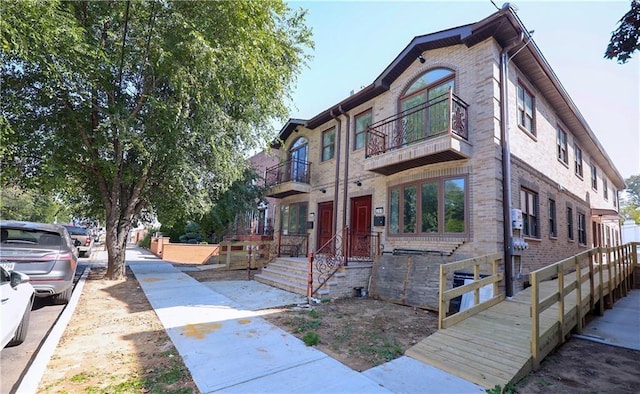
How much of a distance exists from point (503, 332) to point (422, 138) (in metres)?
5.58

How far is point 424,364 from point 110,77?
10.0m

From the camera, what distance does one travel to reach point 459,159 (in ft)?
27.3

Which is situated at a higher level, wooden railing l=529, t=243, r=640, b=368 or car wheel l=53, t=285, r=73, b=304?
wooden railing l=529, t=243, r=640, b=368

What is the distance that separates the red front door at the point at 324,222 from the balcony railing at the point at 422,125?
11.8ft

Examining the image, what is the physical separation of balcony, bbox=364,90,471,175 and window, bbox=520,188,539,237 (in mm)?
2321


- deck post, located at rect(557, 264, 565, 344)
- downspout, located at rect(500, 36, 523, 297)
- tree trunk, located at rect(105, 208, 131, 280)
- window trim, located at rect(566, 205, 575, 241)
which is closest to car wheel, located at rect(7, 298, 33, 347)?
tree trunk, located at rect(105, 208, 131, 280)

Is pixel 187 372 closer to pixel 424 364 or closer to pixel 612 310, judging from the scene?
pixel 424 364

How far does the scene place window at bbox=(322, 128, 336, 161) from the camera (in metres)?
13.3

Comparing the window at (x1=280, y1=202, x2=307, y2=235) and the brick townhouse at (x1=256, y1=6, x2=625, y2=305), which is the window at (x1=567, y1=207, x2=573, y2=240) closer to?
the brick townhouse at (x1=256, y1=6, x2=625, y2=305)

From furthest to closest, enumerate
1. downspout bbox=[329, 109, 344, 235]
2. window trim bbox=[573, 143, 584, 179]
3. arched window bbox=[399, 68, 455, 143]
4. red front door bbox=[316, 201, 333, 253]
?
1. window trim bbox=[573, 143, 584, 179]
2. red front door bbox=[316, 201, 333, 253]
3. downspout bbox=[329, 109, 344, 235]
4. arched window bbox=[399, 68, 455, 143]

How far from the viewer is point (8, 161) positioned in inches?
348

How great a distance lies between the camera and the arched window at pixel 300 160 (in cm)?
1438

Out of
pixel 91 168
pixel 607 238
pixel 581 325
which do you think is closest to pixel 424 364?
pixel 581 325

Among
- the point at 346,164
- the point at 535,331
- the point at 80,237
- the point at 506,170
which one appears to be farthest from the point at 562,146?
the point at 80,237
